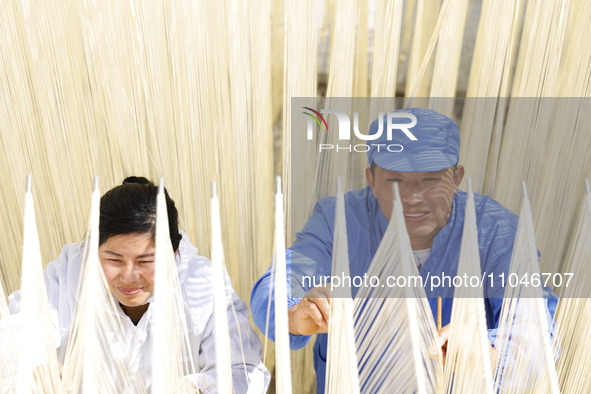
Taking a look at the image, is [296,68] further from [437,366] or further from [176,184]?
[437,366]

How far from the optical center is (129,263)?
0.76 metres

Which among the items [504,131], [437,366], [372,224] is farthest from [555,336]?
[504,131]

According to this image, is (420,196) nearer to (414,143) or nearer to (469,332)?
(414,143)

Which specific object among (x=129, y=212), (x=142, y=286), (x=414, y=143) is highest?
(x=414, y=143)

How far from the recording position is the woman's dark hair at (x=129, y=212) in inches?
29.6

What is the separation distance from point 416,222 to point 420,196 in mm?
39

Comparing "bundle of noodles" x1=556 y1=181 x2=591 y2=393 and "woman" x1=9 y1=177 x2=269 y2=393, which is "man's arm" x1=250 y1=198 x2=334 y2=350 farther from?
"bundle of noodles" x1=556 y1=181 x2=591 y2=393

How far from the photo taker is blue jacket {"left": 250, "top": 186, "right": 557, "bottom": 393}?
72cm

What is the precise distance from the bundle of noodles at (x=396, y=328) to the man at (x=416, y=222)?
0.06 m

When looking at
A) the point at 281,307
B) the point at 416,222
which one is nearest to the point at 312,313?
the point at 281,307

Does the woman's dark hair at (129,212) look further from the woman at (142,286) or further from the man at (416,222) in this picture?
the man at (416,222)

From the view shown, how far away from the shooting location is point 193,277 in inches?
32.9

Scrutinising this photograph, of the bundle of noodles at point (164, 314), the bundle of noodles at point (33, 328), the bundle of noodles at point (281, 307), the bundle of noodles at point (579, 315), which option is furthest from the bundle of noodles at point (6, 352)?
the bundle of noodles at point (579, 315)

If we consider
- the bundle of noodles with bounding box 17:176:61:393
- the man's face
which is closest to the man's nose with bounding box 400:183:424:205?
the man's face
